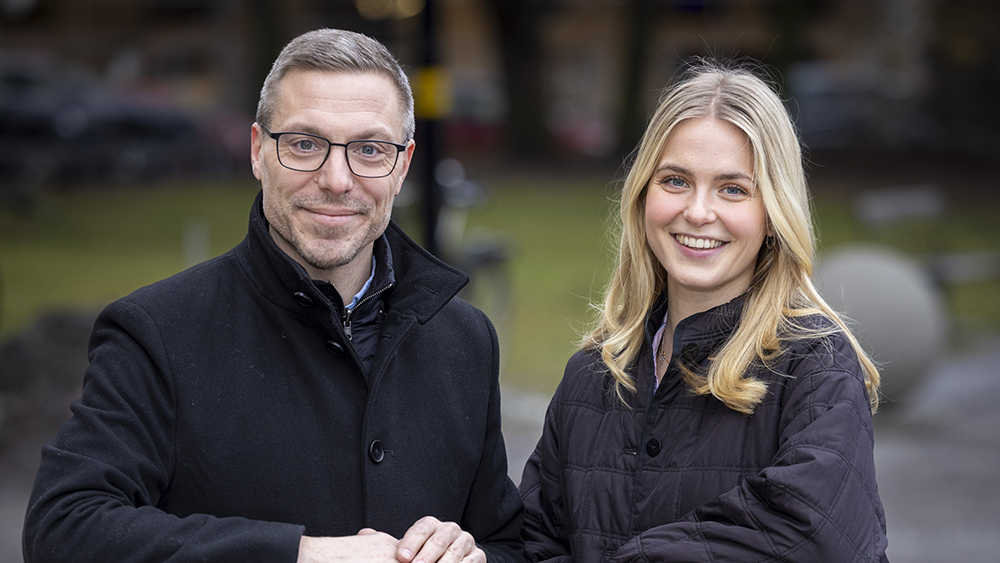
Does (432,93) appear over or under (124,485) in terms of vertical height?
over

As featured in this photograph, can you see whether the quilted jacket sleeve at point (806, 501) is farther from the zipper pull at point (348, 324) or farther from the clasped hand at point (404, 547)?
the zipper pull at point (348, 324)

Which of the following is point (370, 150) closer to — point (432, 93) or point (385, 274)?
point (385, 274)

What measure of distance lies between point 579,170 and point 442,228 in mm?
20158

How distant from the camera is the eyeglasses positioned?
2.69m

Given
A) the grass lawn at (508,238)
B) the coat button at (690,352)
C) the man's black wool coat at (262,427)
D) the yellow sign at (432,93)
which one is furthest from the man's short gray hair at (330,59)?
the grass lawn at (508,238)

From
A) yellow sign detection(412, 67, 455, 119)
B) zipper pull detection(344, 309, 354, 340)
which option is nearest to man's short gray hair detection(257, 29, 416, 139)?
zipper pull detection(344, 309, 354, 340)

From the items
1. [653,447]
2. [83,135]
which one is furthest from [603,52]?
[653,447]

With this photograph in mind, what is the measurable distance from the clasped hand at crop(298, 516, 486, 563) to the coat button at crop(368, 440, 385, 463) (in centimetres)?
17

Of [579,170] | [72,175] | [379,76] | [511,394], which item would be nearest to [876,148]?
[579,170]

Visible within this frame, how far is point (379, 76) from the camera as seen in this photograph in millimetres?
2730

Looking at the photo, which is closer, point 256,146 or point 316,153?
point 316,153

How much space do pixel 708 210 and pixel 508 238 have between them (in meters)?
14.5

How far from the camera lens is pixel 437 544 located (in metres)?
2.59

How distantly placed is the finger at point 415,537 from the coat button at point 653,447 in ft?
1.80
